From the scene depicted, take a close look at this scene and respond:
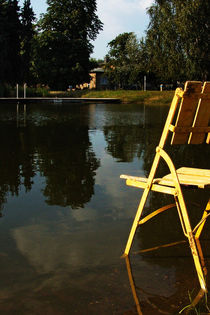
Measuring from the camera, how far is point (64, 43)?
56.5 meters

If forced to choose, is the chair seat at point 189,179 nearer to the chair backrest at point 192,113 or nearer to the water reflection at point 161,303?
the chair backrest at point 192,113

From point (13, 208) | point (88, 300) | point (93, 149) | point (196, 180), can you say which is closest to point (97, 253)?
point (88, 300)

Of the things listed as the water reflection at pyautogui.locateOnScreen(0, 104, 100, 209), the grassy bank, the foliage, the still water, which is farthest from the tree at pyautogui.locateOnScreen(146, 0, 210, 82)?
the still water

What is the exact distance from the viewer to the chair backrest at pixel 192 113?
312cm

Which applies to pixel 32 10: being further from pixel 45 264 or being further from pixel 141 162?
pixel 45 264

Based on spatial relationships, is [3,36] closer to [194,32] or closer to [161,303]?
[194,32]

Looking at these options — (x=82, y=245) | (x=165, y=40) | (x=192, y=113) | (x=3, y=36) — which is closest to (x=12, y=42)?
(x=3, y=36)

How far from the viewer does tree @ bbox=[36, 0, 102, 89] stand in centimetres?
5631

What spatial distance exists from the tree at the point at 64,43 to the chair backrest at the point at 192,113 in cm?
5386

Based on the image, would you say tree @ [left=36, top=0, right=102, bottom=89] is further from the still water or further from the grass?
the still water

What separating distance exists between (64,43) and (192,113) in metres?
55.5

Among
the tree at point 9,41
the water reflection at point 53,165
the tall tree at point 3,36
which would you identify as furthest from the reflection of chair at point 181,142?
the tall tree at point 3,36

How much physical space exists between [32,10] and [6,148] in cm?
6080

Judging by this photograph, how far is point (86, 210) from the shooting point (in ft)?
15.9
